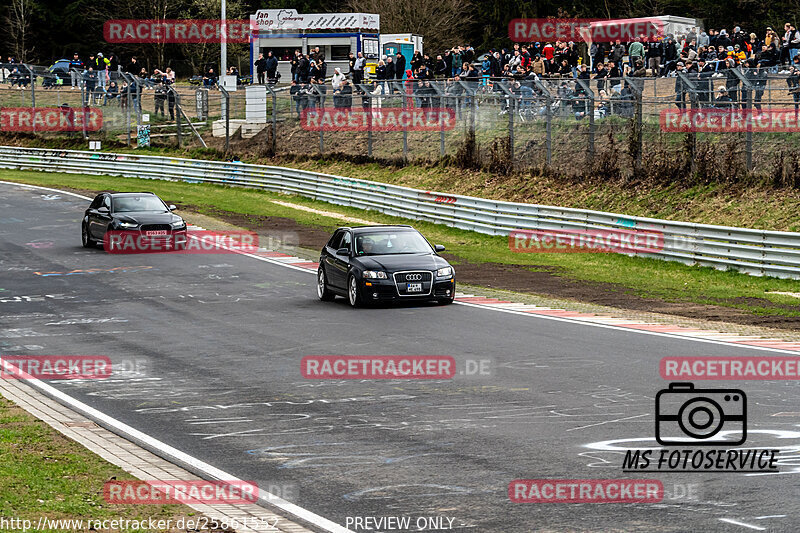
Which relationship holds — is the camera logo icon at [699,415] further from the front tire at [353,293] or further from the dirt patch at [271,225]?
the dirt patch at [271,225]

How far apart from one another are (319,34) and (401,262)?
43746 mm

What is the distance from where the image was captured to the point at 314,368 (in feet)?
47.0

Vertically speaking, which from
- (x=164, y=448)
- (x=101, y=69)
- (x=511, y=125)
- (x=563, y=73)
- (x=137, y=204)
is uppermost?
(x=101, y=69)

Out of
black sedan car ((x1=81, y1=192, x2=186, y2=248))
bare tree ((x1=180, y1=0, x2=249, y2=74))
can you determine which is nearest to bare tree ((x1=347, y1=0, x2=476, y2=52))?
bare tree ((x1=180, y1=0, x2=249, y2=74))

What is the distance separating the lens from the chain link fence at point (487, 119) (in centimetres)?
2794

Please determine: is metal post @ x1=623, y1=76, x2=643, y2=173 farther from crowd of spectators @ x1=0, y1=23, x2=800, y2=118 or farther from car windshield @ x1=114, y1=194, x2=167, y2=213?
car windshield @ x1=114, y1=194, x2=167, y2=213

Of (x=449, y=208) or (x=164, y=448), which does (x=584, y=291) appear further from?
(x=164, y=448)

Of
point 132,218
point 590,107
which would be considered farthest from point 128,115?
point 590,107

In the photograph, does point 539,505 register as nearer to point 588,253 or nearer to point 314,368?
point 314,368

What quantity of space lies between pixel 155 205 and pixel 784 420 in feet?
71.4

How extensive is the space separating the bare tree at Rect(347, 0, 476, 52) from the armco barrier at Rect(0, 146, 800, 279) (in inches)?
1151

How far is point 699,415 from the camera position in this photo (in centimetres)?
1091

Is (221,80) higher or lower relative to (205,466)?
higher

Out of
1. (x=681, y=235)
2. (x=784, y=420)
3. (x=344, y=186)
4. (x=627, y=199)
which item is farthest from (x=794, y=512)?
(x=344, y=186)
